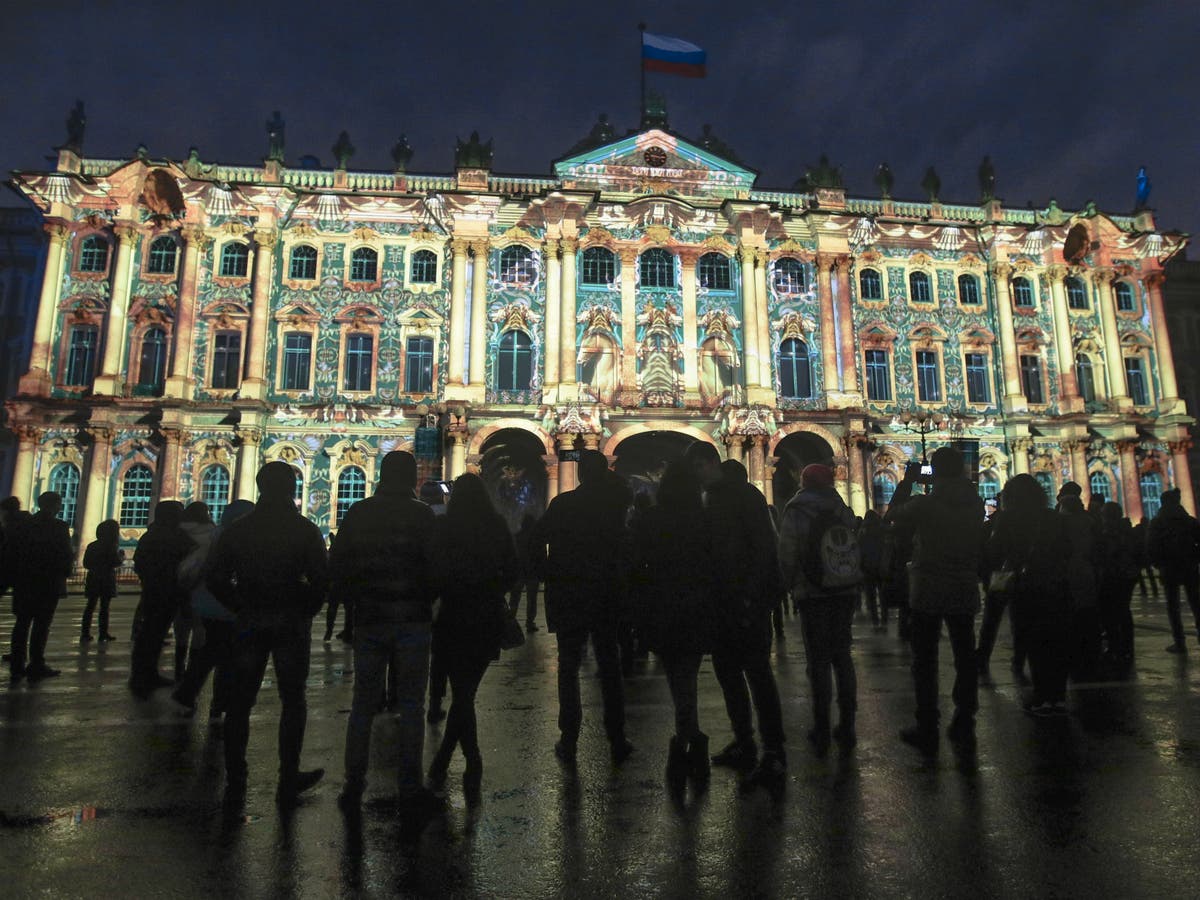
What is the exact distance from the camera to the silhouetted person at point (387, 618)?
443 centimetres

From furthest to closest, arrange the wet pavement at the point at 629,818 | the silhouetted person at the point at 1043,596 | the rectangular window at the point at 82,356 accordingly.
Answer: the rectangular window at the point at 82,356
the silhouetted person at the point at 1043,596
the wet pavement at the point at 629,818

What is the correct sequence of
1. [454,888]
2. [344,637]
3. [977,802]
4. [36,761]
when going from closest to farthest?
[454,888]
[977,802]
[36,761]
[344,637]

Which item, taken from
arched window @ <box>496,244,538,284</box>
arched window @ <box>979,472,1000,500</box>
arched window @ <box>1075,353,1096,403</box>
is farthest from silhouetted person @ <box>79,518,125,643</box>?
arched window @ <box>1075,353,1096,403</box>

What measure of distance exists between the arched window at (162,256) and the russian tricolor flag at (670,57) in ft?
61.9

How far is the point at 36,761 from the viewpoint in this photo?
18.2 feet

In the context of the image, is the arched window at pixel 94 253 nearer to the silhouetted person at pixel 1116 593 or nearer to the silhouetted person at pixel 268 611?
the silhouetted person at pixel 268 611

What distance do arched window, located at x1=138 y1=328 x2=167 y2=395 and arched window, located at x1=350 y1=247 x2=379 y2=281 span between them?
22.8ft

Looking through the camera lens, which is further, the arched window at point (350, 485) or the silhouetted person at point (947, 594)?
the arched window at point (350, 485)

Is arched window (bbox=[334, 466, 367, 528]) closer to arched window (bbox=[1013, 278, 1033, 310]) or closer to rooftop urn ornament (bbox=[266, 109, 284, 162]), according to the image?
rooftop urn ornament (bbox=[266, 109, 284, 162])

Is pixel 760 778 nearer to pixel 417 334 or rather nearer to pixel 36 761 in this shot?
pixel 36 761

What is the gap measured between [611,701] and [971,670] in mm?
2813

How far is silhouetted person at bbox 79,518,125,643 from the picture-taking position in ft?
38.5

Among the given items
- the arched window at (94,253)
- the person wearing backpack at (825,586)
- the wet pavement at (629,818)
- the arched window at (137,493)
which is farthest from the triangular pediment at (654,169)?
the wet pavement at (629,818)

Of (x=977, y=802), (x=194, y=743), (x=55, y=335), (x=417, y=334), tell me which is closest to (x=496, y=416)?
(x=417, y=334)
